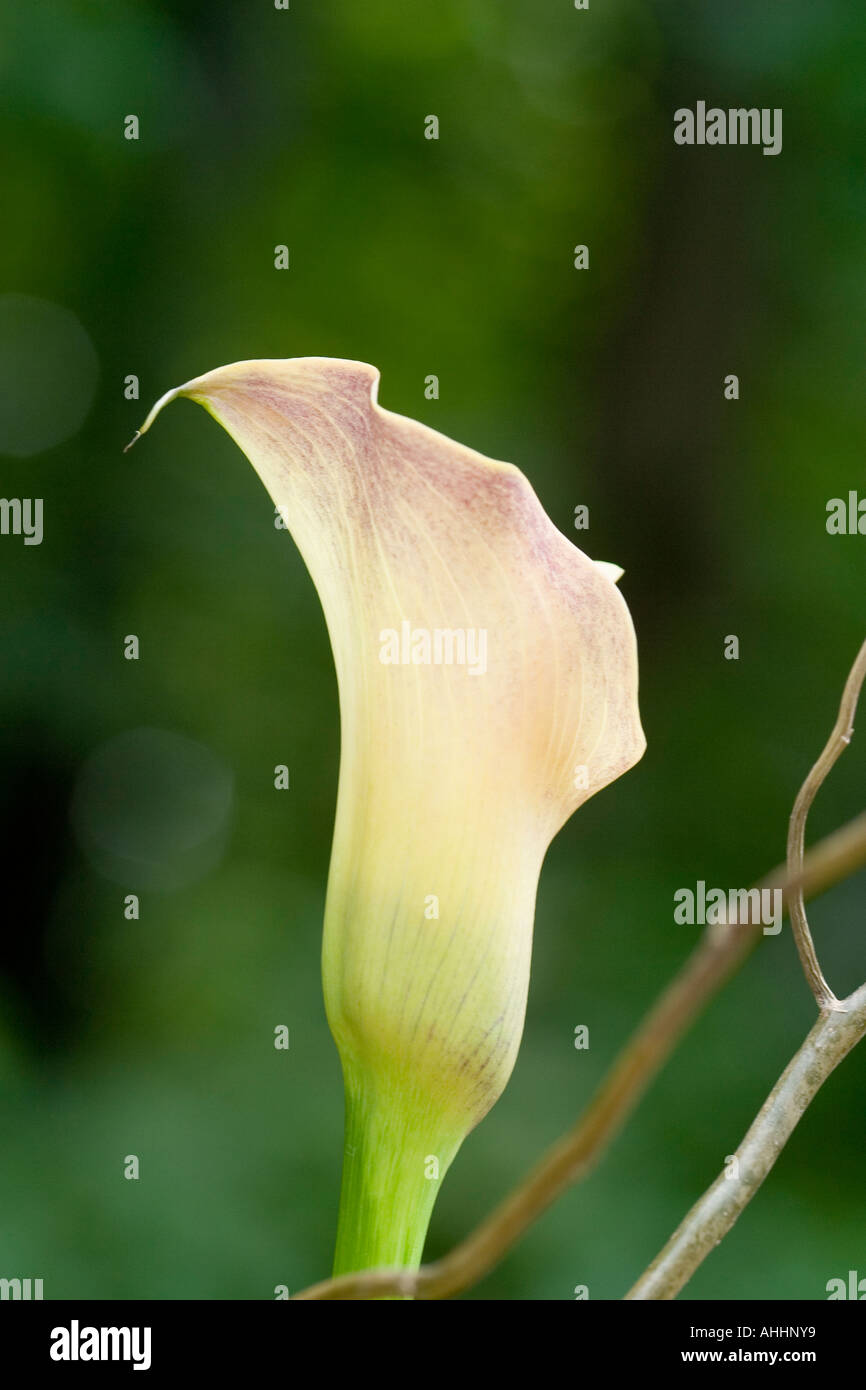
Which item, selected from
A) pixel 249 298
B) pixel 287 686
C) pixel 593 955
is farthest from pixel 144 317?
pixel 593 955

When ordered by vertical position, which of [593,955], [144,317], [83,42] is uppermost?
[83,42]

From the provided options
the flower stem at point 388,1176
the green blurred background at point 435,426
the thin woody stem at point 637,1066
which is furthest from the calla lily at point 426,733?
the green blurred background at point 435,426

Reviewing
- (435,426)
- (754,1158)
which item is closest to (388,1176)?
(754,1158)

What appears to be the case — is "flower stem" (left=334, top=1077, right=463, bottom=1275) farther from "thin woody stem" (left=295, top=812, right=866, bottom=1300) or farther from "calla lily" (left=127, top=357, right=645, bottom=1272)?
"thin woody stem" (left=295, top=812, right=866, bottom=1300)

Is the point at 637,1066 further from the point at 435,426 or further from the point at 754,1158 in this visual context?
the point at 435,426

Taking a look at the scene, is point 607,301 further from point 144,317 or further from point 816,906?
point 816,906

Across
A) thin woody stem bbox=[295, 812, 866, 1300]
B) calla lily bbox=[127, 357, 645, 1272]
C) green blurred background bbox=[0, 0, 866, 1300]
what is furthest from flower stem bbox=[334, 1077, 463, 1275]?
green blurred background bbox=[0, 0, 866, 1300]

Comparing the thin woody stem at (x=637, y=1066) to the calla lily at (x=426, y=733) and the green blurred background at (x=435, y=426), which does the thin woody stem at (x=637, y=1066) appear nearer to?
the calla lily at (x=426, y=733)
